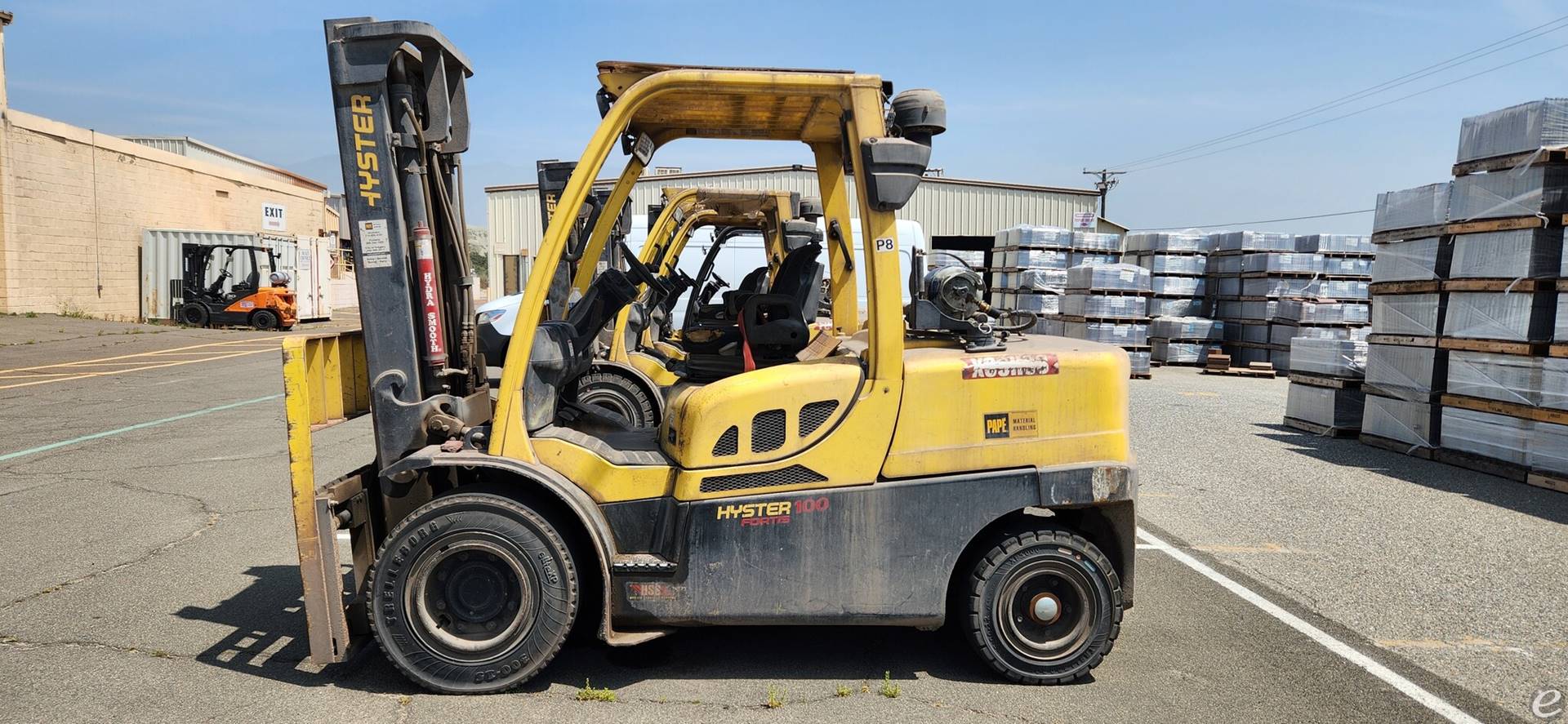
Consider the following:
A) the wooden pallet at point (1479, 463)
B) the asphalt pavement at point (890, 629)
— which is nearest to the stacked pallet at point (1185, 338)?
the wooden pallet at point (1479, 463)

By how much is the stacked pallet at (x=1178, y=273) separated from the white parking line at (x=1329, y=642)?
15.7 metres

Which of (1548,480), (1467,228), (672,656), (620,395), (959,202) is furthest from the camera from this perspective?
(959,202)

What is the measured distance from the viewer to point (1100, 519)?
425cm

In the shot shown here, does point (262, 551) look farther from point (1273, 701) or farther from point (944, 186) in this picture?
point (944, 186)

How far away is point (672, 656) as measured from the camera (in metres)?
4.27

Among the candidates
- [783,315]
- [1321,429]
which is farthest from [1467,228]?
[783,315]

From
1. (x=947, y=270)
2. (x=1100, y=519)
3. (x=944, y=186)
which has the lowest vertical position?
(x=1100, y=519)

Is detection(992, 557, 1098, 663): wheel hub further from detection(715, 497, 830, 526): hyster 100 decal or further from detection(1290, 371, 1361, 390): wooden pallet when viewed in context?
detection(1290, 371, 1361, 390): wooden pallet

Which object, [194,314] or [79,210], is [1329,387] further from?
[79,210]

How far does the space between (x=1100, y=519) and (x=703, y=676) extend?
6.37 feet

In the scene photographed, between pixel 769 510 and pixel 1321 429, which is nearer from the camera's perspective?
pixel 769 510

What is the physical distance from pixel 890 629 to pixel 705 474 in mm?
1509

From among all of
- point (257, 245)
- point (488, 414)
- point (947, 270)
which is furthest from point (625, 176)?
point (257, 245)

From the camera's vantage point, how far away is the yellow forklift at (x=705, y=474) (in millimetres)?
3803
